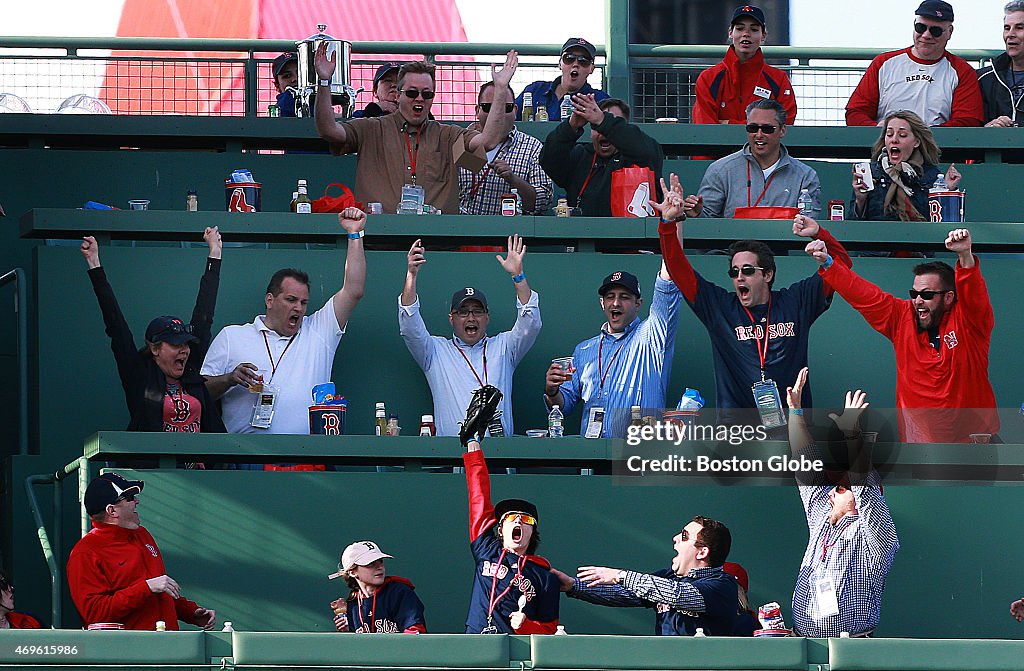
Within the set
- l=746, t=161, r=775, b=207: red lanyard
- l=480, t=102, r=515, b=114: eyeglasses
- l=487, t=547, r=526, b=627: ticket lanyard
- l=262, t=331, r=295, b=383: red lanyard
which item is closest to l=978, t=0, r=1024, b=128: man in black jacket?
l=746, t=161, r=775, b=207: red lanyard

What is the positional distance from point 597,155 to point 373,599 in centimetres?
398

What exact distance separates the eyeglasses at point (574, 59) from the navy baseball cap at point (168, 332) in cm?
374

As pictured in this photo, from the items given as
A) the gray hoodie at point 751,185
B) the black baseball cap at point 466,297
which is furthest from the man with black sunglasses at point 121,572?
the gray hoodie at point 751,185

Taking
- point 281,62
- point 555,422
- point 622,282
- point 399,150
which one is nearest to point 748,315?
point 622,282

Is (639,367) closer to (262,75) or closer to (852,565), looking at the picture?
(852,565)

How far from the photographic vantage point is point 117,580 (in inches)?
309

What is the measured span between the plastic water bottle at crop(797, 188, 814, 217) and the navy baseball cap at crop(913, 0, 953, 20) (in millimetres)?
2127

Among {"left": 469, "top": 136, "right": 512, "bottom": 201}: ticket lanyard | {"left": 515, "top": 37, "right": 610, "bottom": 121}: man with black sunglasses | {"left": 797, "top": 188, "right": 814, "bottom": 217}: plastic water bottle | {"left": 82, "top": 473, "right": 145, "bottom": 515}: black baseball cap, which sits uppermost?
{"left": 515, "top": 37, "right": 610, "bottom": 121}: man with black sunglasses

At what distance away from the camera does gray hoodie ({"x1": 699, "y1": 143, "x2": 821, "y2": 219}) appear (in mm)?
11031

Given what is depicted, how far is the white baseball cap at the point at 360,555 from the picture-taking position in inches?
317

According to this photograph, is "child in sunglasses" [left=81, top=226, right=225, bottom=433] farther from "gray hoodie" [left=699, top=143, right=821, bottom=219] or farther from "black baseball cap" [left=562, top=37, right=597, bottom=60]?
"black baseball cap" [left=562, top=37, right=597, bottom=60]

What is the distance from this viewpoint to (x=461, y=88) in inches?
564

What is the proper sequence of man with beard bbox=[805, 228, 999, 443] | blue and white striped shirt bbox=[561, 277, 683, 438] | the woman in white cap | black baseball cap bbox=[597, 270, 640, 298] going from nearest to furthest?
the woman in white cap → man with beard bbox=[805, 228, 999, 443] → blue and white striped shirt bbox=[561, 277, 683, 438] → black baseball cap bbox=[597, 270, 640, 298]

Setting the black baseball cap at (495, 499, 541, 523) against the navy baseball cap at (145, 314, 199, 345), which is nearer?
the black baseball cap at (495, 499, 541, 523)
